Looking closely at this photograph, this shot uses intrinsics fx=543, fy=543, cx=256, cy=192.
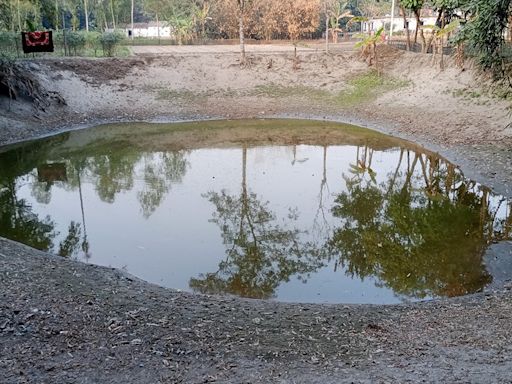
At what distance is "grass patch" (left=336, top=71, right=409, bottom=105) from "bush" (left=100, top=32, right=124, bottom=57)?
11924mm

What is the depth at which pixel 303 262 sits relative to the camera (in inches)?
397

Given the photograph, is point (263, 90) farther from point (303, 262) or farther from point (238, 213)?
point (303, 262)

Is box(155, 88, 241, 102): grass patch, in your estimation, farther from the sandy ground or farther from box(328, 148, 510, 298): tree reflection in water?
the sandy ground

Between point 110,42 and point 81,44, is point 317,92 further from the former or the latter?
point 81,44

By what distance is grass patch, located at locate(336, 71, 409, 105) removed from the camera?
2578 cm

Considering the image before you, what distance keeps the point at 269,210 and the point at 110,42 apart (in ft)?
62.8

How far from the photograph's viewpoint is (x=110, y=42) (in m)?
28.3

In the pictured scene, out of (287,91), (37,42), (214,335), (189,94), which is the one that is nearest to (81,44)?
(37,42)

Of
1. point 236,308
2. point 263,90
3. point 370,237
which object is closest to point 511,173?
point 370,237

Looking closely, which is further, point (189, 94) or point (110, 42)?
point (110, 42)

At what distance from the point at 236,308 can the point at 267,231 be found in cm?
414

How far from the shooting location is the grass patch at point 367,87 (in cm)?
2578

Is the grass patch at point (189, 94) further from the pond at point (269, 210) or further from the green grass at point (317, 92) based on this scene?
the pond at point (269, 210)

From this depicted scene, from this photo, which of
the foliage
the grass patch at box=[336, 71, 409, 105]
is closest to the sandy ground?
the foliage
